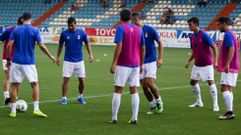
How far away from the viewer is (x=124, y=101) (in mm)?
15211

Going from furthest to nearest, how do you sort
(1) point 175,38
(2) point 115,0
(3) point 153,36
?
(2) point 115,0
(1) point 175,38
(3) point 153,36

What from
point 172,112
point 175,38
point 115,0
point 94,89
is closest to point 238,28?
point 175,38

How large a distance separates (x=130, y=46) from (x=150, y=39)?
1.78 m

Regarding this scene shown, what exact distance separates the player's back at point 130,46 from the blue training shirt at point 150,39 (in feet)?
5.12

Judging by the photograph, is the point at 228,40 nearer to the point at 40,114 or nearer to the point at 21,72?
the point at 40,114

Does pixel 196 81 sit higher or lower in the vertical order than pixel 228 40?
lower

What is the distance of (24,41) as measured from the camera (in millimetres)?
12164

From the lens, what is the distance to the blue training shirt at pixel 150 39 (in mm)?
13000

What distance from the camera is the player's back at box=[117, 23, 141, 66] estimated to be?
11.3 meters

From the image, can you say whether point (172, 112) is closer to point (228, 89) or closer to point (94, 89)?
point (228, 89)

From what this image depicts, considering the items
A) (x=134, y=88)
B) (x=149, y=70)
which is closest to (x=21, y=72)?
(x=134, y=88)

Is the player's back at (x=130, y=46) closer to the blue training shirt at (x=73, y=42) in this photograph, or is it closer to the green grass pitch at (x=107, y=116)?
the green grass pitch at (x=107, y=116)

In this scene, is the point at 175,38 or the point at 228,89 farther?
the point at 175,38

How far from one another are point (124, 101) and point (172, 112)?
2146 millimetres
